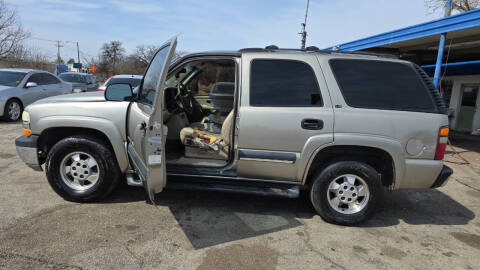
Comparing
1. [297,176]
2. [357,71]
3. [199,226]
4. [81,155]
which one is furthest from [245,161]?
[81,155]

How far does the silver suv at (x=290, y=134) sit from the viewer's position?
3.42 meters

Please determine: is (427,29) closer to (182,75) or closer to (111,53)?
(182,75)

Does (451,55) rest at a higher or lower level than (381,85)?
higher

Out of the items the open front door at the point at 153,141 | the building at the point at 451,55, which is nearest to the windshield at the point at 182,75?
the open front door at the point at 153,141

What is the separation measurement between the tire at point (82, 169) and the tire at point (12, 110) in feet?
23.7

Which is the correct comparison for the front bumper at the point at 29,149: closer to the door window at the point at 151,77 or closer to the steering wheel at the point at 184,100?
the door window at the point at 151,77

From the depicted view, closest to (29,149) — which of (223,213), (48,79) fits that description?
(223,213)

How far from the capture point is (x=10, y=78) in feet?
32.0

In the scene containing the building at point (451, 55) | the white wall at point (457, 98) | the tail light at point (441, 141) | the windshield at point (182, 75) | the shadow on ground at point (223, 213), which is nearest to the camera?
the shadow on ground at point (223, 213)

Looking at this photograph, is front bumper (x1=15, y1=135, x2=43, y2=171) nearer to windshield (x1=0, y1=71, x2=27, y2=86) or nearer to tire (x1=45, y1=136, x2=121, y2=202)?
tire (x1=45, y1=136, x2=121, y2=202)

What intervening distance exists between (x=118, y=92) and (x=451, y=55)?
44.2 ft

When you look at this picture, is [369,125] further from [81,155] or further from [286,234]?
[81,155]

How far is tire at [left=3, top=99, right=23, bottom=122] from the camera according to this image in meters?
9.20

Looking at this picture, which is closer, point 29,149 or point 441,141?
point 441,141
